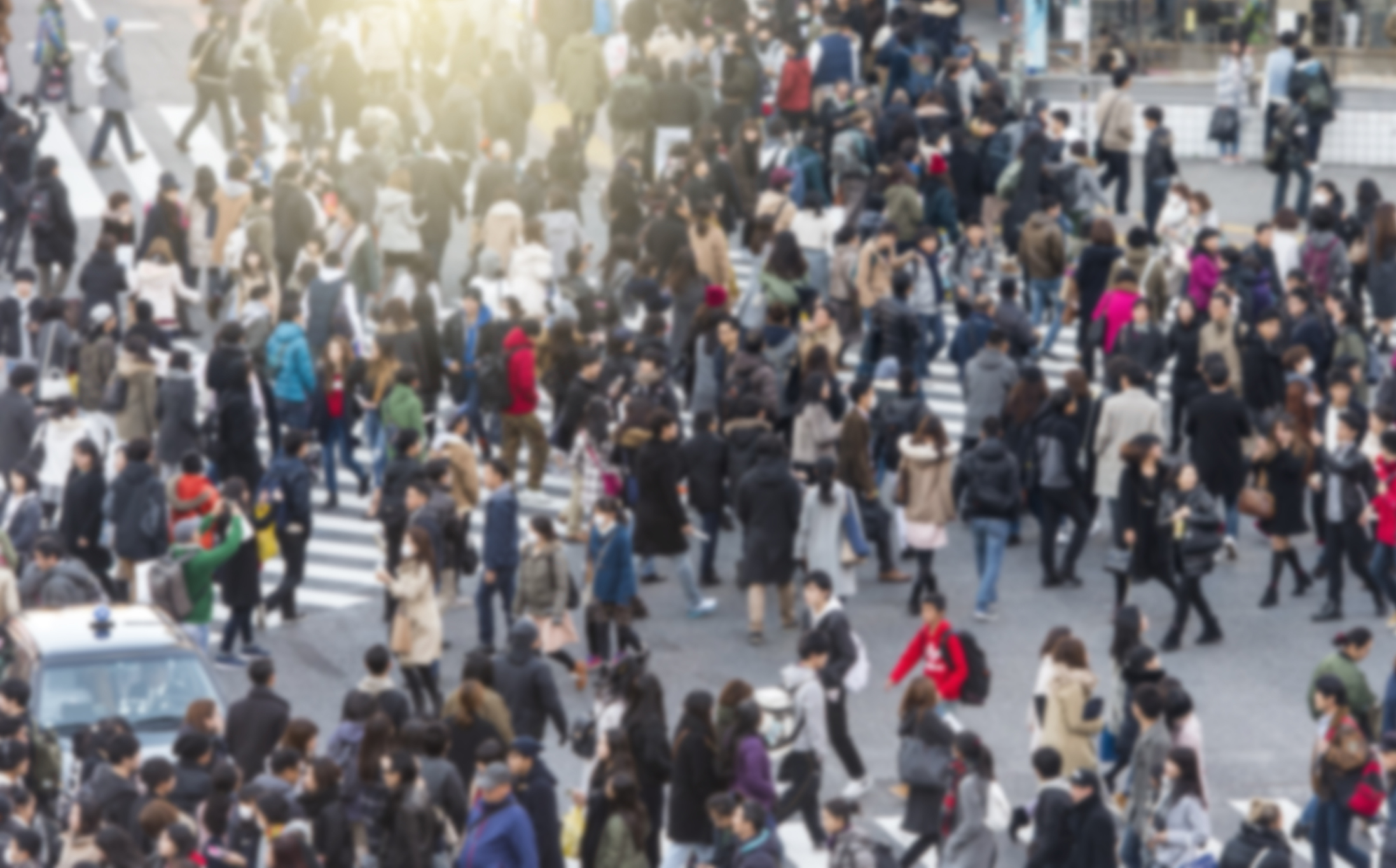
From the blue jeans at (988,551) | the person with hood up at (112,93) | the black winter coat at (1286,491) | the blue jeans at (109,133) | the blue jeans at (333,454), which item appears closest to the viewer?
the blue jeans at (988,551)

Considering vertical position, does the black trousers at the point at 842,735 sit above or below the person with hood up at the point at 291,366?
below

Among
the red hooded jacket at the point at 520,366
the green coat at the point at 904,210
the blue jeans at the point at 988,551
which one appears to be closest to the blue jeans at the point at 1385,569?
the blue jeans at the point at 988,551

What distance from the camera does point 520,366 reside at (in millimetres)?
19484

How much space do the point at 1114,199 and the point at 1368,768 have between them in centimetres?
1628

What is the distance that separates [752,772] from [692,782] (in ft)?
1.26

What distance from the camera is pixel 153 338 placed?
20.5m

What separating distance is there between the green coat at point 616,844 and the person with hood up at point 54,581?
16.5 ft

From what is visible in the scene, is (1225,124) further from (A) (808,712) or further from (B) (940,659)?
(A) (808,712)

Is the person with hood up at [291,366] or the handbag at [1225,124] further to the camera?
the handbag at [1225,124]

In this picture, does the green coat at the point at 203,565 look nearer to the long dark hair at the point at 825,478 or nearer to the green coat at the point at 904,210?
the long dark hair at the point at 825,478

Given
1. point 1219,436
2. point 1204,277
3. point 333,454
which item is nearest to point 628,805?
point 1219,436

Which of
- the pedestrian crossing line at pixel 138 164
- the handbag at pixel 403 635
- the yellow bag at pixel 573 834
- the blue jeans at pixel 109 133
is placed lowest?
the yellow bag at pixel 573 834

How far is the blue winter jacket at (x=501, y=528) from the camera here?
16766 millimetres

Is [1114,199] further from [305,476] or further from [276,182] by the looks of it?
[305,476]
